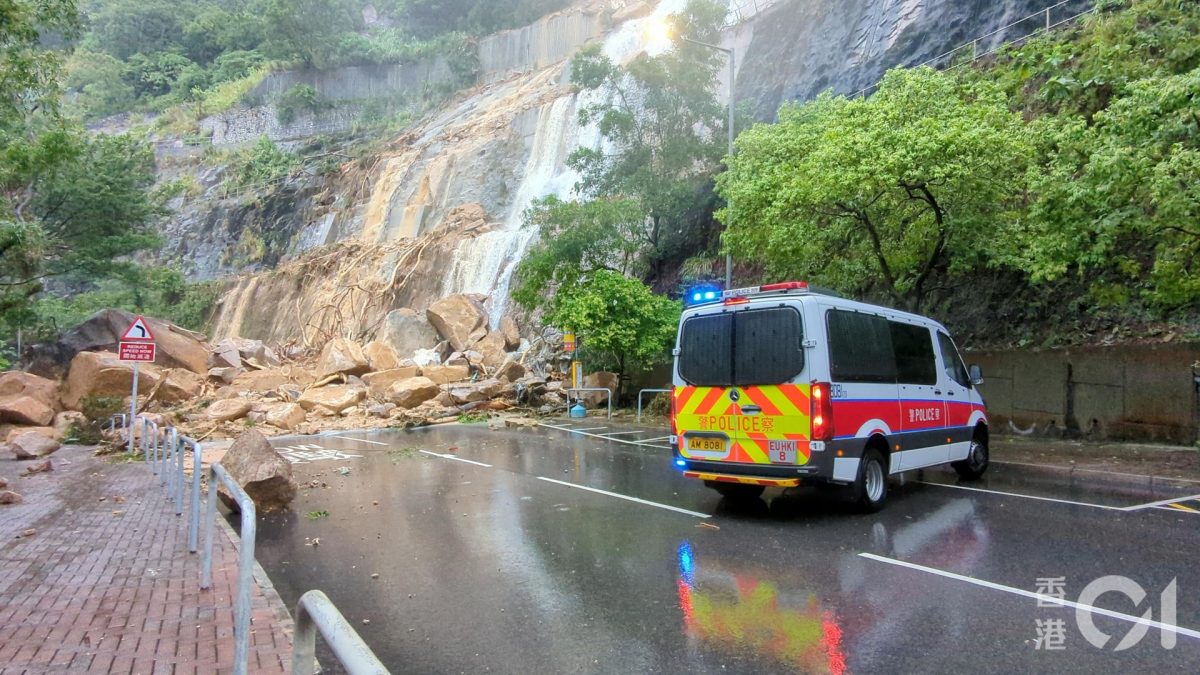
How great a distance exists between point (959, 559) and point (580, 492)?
4.78 metres

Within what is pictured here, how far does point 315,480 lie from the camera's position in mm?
10883

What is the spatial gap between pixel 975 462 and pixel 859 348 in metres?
3.53

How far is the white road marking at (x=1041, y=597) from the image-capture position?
429 cm

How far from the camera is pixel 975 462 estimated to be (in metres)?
9.61

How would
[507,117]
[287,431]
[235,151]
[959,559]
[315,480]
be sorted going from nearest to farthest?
[959,559], [315,480], [287,431], [507,117], [235,151]

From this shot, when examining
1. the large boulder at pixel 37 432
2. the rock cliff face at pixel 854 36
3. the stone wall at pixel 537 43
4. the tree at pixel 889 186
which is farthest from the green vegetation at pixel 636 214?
the stone wall at pixel 537 43

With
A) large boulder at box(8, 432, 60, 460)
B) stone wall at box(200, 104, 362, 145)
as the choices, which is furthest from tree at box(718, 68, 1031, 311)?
stone wall at box(200, 104, 362, 145)

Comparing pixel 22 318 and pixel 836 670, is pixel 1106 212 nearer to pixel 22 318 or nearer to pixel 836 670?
pixel 836 670

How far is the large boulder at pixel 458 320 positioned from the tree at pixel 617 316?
7.76 m

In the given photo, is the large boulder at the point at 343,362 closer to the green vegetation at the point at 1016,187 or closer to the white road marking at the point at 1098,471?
the green vegetation at the point at 1016,187

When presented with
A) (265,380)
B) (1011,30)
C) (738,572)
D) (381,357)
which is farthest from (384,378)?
(1011,30)

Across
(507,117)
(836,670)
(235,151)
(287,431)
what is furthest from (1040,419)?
(235,151)

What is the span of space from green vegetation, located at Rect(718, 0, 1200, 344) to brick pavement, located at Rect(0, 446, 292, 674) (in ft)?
32.4

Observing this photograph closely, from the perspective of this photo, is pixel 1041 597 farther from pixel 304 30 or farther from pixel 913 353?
pixel 304 30
